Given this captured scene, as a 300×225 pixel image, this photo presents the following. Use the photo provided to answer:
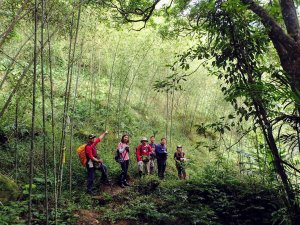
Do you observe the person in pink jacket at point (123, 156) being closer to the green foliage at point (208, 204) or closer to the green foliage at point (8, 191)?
the green foliage at point (208, 204)

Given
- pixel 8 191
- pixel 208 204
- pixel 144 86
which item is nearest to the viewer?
pixel 8 191

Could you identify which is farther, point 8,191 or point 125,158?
point 125,158

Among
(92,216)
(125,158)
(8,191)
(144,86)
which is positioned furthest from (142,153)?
(144,86)

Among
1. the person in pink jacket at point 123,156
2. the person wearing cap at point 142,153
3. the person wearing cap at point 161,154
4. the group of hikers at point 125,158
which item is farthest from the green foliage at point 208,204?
the person wearing cap at point 161,154

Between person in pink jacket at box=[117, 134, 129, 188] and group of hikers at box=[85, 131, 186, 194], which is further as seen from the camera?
person in pink jacket at box=[117, 134, 129, 188]

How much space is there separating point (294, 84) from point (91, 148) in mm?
3624

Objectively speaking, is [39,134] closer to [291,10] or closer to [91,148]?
[91,148]

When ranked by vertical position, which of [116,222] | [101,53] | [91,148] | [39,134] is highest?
[101,53]

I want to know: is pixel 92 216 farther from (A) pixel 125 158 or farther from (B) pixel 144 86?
(B) pixel 144 86

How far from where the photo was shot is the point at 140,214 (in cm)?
444

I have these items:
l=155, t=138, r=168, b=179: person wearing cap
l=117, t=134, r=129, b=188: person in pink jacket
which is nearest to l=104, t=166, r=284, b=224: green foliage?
l=117, t=134, r=129, b=188: person in pink jacket

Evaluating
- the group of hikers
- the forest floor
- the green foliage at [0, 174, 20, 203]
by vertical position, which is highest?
the group of hikers

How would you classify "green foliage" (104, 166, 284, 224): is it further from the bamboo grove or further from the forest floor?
the bamboo grove

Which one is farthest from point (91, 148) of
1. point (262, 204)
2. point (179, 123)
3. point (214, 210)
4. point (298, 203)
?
point (179, 123)
